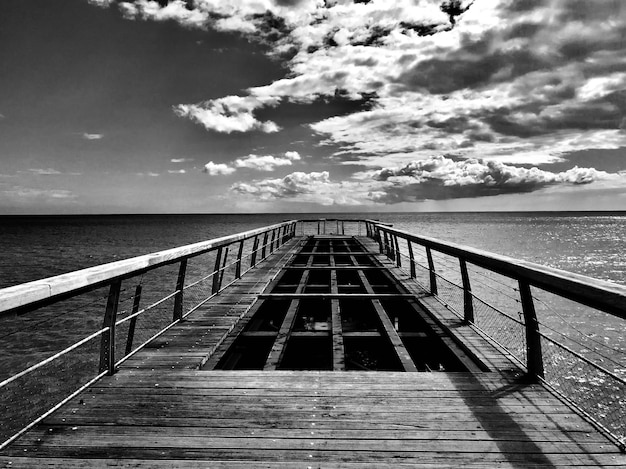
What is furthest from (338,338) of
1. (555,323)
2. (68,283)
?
(555,323)

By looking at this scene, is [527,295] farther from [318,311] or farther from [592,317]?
[592,317]

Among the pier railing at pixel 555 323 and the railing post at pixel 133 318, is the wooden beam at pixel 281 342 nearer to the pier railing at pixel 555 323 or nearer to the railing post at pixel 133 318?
the railing post at pixel 133 318

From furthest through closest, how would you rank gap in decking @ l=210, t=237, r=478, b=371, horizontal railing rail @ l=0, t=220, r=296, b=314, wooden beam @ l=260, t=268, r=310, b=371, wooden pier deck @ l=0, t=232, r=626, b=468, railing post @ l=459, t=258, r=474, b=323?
railing post @ l=459, t=258, r=474, b=323 → gap in decking @ l=210, t=237, r=478, b=371 → wooden beam @ l=260, t=268, r=310, b=371 → wooden pier deck @ l=0, t=232, r=626, b=468 → horizontal railing rail @ l=0, t=220, r=296, b=314

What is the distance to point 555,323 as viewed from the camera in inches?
518

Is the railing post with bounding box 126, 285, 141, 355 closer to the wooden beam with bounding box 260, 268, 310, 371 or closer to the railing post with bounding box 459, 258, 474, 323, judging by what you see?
the wooden beam with bounding box 260, 268, 310, 371

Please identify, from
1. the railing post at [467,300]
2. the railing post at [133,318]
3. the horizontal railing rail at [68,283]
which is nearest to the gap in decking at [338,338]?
the railing post at [467,300]

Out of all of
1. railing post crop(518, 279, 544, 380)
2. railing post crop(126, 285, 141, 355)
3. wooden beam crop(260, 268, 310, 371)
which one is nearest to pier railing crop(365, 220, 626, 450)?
railing post crop(518, 279, 544, 380)

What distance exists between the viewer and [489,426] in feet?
8.58

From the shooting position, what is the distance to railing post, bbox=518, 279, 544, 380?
10.6 feet

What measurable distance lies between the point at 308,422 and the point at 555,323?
44.7ft

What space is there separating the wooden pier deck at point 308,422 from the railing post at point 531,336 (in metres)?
0.12

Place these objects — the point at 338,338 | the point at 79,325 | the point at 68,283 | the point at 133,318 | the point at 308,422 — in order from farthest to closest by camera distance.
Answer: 1. the point at 79,325
2. the point at 133,318
3. the point at 338,338
4. the point at 308,422
5. the point at 68,283

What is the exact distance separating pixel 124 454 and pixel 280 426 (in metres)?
0.98

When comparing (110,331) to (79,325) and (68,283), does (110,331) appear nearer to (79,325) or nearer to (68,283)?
(68,283)
